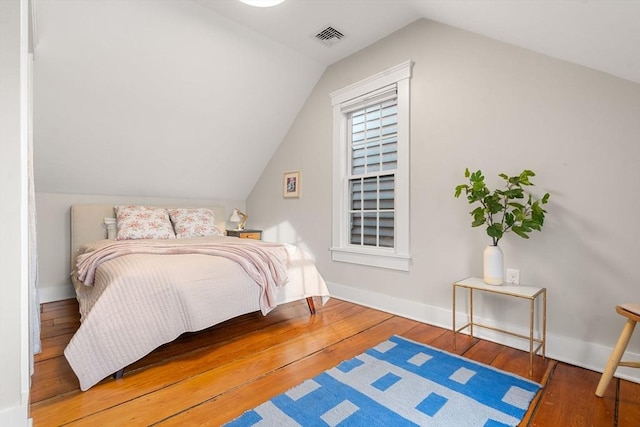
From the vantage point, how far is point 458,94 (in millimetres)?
2600

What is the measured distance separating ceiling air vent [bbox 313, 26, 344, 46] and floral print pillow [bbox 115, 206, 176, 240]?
2628 millimetres

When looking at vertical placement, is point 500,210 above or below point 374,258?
above

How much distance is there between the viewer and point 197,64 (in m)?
3.09

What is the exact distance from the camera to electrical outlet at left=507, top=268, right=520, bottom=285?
7.41 ft

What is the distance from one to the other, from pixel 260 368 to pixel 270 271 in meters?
0.75

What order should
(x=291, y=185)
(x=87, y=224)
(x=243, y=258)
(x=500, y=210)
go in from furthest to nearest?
(x=291, y=185)
(x=87, y=224)
(x=243, y=258)
(x=500, y=210)

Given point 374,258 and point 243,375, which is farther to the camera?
point 374,258

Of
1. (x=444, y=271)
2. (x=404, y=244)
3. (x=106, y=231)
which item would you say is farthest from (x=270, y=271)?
(x=106, y=231)

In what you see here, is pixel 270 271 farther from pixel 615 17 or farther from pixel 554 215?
pixel 615 17

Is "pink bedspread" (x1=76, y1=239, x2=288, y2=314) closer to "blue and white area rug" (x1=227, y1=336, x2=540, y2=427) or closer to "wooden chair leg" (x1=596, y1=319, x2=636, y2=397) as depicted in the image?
"blue and white area rug" (x1=227, y1=336, x2=540, y2=427)

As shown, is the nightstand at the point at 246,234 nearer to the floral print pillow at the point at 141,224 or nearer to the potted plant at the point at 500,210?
the floral print pillow at the point at 141,224

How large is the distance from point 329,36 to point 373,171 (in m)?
1.40

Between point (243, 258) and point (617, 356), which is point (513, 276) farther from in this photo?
point (243, 258)

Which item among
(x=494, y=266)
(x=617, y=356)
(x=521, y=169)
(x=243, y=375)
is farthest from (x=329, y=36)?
(x=617, y=356)
